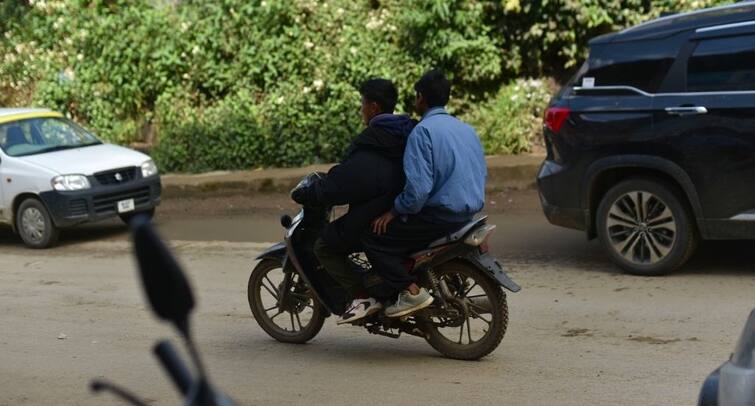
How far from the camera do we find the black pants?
7.10 metres

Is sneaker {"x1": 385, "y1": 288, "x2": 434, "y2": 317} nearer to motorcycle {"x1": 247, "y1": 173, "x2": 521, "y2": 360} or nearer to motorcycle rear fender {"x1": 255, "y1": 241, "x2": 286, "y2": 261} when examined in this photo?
motorcycle {"x1": 247, "y1": 173, "x2": 521, "y2": 360}

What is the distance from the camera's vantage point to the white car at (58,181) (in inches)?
503

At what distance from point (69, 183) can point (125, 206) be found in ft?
2.08

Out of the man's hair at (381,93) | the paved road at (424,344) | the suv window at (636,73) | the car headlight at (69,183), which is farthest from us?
the car headlight at (69,183)

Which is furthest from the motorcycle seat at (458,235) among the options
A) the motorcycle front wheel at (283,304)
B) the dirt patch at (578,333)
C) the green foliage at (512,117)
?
the green foliage at (512,117)

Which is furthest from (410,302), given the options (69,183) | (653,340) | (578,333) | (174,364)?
(69,183)

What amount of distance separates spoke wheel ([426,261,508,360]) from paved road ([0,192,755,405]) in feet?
0.40

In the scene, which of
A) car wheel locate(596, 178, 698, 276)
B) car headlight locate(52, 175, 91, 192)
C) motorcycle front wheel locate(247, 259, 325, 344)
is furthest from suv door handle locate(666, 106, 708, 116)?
car headlight locate(52, 175, 91, 192)

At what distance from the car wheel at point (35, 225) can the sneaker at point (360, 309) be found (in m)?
6.24

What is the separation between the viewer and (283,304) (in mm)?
7883

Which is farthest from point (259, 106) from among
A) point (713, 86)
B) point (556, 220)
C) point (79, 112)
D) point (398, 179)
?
point (398, 179)

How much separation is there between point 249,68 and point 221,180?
2.16 m

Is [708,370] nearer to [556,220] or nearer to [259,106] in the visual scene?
[556,220]

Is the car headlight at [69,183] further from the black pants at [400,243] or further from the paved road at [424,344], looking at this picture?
the black pants at [400,243]
